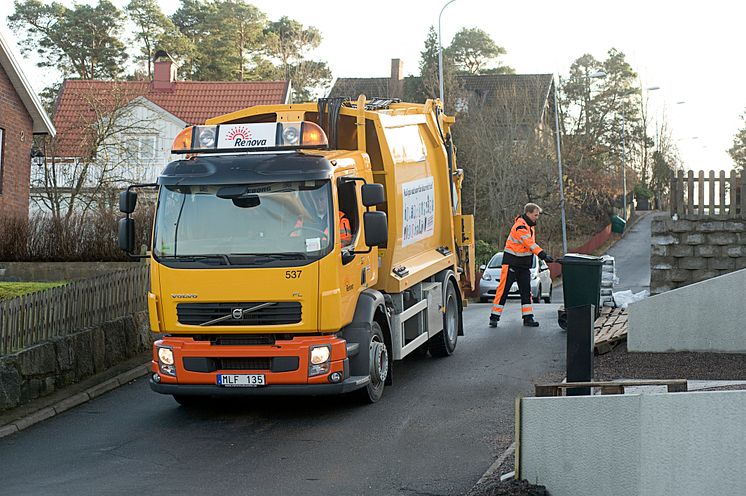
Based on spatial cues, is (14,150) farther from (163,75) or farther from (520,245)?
(163,75)

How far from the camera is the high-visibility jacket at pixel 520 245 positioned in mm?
15609

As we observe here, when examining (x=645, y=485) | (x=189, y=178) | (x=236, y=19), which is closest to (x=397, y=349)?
(x=189, y=178)

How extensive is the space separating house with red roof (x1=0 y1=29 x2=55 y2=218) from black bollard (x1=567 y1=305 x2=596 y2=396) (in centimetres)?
2029

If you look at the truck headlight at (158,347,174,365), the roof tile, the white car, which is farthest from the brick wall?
the truck headlight at (158,347,174,365)

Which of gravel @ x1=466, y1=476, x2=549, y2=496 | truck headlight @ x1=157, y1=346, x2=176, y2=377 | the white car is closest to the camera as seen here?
gravel @ x1=466, y1=476, x2=549, y2=496

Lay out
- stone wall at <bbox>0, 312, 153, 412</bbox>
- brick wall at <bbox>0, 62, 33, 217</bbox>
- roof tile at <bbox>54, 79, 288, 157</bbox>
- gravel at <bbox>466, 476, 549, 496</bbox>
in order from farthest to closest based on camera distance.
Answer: roof tile at <bbox>54, 79, 288, 157</bbox>, brick wall at <bbox>0, 62, 33, 217</bbox>, stone wall at <bbox>0, 312, 153, 412</bbox>, gravel at <bbox>466, 476, 549, 496</bbox>

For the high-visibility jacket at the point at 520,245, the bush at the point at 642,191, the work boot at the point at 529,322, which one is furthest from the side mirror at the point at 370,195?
the bush at the point at 642,191

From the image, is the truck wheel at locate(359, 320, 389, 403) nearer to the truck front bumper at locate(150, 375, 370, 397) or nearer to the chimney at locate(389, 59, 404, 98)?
the truck front bumper at locate(150, 375, 370, 397)

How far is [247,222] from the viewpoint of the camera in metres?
9.88

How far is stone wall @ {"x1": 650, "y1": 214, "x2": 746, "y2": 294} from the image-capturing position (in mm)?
15328

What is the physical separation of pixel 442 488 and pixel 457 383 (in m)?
4.24

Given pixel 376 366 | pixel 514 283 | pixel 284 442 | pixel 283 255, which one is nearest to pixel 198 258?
pixel 283 255

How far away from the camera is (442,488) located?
752 cm

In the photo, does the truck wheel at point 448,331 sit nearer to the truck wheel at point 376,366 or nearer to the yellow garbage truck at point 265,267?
the yellow garbage truck at point 265,267
